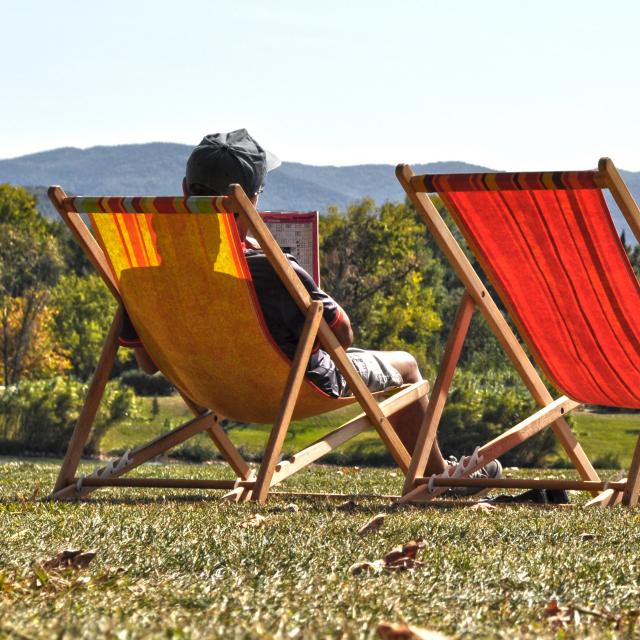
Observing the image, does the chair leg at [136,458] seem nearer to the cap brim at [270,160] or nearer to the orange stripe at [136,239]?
the orange stripe at [136,239]

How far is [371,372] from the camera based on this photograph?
5.55 meters

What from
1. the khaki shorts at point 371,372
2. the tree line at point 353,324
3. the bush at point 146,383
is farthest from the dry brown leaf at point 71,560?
the bush at point 146,383

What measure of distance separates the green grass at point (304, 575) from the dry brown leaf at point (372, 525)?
4 centimetres

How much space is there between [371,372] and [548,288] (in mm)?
887

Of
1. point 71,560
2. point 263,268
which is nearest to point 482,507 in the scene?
point 263,268

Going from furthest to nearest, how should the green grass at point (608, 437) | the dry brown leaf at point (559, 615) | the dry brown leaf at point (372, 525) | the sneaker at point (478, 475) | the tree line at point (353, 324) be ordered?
the green grass at point (608, 437) < the tree line at point (353, 324) < the sneaker at point (478, 475) < the dry brown leaf at point (372, 525) < the dry brown leaf at point (559, 615)

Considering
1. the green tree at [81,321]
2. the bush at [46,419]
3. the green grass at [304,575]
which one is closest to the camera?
the green grass at [304,575]

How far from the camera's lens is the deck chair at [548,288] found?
4746 millimetres

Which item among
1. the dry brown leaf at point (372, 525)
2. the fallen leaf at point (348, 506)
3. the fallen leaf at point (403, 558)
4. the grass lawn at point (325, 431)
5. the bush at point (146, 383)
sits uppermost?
the fallen leaf at point (403, 558)

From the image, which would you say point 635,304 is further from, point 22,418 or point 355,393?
point 22,418

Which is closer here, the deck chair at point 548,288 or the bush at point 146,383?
the deck chair at point 548,288

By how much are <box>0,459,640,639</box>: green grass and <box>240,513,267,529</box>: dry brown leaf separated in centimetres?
4

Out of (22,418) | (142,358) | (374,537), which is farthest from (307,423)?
→ (374,537)

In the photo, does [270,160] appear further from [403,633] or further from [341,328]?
[403,633]
